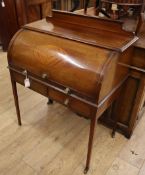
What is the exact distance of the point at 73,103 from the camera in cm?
126

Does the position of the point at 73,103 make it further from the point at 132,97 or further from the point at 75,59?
the point at 132,97

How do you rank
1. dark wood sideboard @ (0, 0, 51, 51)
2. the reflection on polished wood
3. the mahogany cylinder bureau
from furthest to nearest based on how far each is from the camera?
dark wood sideboard @ (0, 0, 51, 51)
the reflection on polished wood
the mahogany cylinder bureau

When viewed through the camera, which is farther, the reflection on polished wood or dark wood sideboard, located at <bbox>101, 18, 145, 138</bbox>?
the reflection on polished wood

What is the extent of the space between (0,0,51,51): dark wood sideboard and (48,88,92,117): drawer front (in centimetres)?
224

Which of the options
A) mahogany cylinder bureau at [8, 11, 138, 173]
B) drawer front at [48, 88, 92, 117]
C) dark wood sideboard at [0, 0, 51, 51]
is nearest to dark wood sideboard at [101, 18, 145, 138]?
mahogany cylinder bureau at [8, 11, 138, 173]

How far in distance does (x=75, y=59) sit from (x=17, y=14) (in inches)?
95.0

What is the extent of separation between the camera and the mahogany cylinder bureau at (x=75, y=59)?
1.11m

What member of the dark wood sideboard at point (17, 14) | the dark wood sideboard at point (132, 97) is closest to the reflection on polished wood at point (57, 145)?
the dark wood sideboard at point (132, 97)

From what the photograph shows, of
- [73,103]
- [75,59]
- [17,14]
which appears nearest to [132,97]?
[73,103]

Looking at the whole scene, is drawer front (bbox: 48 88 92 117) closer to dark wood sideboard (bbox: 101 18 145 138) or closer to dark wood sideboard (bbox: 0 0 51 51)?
dark wood sideboard (bbox: 101 18 145 138)

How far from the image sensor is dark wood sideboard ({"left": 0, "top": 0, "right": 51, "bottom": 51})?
10.1ft

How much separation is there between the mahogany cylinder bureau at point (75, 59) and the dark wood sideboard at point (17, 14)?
6.01 feet

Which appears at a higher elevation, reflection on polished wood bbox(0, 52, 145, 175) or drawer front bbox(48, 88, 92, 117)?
drawer front bbox(48, 88, 92, 117)

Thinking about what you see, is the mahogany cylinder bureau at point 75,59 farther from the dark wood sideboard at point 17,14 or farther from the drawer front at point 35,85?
the dark wood sideboard at point 17,14
